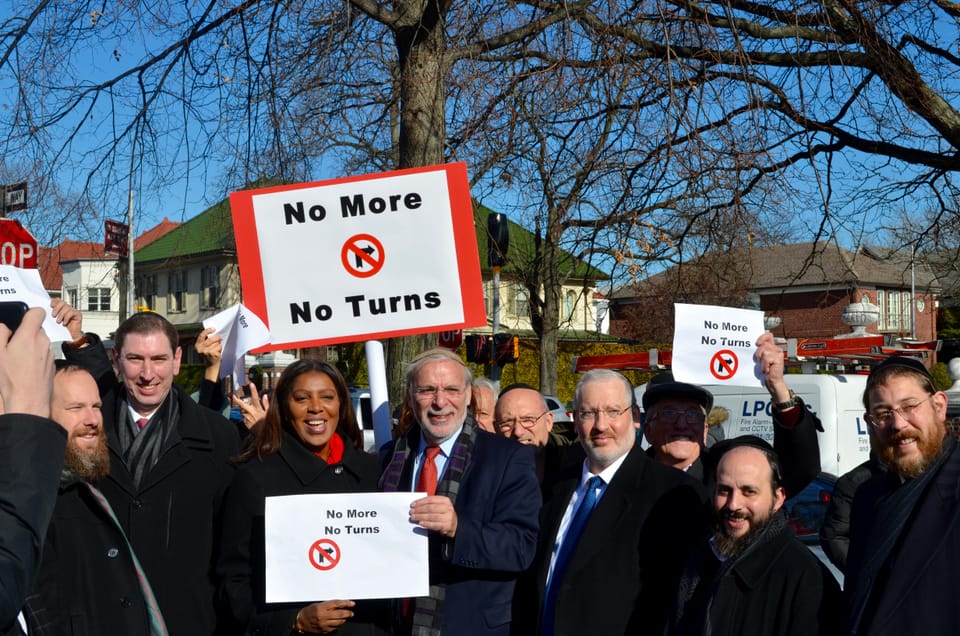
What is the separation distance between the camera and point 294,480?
13.1 ft

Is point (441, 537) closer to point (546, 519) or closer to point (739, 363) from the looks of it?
point (546, 519)

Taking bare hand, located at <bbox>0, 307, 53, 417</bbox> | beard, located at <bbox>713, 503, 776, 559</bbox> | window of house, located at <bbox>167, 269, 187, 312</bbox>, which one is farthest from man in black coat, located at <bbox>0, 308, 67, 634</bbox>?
window of house, located at <bbox>167, 269, 187, 312</bbox>

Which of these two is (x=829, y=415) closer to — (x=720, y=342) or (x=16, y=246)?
(x=720, y=342)

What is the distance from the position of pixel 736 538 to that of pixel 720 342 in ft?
5.41

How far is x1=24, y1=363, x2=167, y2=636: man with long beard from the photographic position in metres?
3.31

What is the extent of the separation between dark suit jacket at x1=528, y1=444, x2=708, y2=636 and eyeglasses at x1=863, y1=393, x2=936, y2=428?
71 cm

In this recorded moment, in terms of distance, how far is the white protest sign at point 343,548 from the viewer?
3518 mm

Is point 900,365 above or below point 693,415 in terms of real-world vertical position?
above

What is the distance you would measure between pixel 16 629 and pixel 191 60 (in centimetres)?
523

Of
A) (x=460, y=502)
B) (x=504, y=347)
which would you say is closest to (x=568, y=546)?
(x=460, y=502)

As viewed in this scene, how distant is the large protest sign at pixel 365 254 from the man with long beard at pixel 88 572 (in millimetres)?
1310

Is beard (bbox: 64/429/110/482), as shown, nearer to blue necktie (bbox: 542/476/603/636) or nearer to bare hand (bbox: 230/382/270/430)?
bare hand (bbox: 230/382/270/430)

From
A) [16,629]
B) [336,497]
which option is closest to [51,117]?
[336,497]

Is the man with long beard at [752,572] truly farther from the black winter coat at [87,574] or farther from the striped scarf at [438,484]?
the black winter coat at [87,574]
